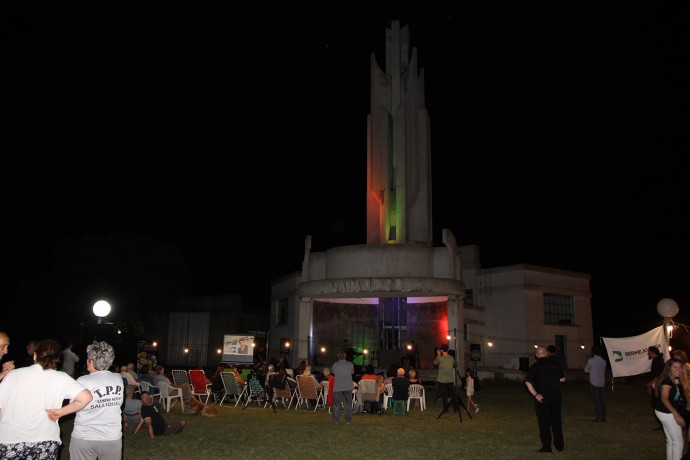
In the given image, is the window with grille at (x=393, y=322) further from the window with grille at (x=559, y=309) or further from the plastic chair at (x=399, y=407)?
the plastic chair at (x=399, y=407)

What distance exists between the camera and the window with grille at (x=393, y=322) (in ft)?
100.0

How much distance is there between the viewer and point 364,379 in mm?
13719

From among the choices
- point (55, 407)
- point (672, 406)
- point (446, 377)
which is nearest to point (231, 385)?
point (446, 377)

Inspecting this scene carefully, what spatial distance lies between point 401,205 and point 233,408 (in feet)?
47.4

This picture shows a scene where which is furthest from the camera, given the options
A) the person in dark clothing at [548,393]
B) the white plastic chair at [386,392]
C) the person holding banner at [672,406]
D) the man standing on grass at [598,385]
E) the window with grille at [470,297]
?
the window with grille at [470,297]

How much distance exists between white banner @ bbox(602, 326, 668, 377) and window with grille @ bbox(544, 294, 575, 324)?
17538 mm

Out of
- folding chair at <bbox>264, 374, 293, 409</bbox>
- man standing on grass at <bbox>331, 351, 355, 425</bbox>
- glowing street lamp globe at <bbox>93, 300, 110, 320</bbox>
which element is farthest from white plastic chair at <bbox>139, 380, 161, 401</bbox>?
man standing on grass at <bbox>331, 351, 355, 425</bbox>

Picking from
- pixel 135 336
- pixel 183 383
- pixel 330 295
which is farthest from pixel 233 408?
pixel 135 336

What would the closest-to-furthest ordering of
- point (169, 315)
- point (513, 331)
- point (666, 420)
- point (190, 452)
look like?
point (666, 420) < point (190, 452) < point (513, 331) < point (169, 315)

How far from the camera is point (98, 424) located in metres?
4.86

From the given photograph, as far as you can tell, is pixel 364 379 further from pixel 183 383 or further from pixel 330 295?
pixel 330 295

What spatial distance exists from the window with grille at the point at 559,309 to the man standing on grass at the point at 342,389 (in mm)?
22015

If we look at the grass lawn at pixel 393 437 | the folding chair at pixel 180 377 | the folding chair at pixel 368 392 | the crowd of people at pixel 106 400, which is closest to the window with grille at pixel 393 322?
the grass lawn at pixel 393 437

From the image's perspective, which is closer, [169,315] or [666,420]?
[666,420]
